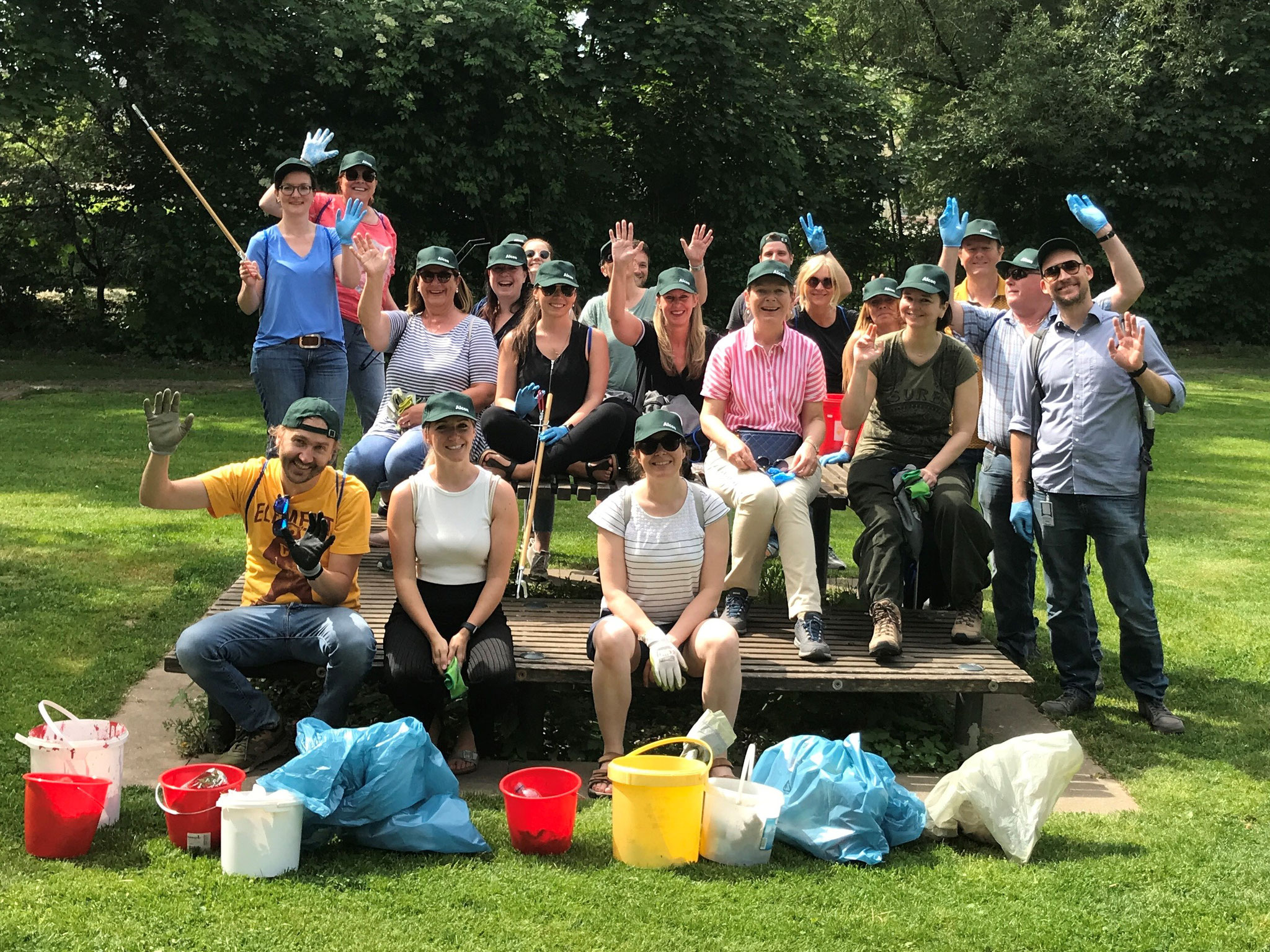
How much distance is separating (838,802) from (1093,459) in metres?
2.16

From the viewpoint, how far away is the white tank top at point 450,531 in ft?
16.6

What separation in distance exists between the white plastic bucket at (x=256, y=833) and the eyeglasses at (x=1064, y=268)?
3756mm

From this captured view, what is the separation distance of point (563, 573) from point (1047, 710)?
2.99 meters

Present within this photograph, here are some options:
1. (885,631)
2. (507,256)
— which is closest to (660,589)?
(885,631)

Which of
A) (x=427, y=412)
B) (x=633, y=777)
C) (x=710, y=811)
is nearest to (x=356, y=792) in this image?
(x=633, y=777)

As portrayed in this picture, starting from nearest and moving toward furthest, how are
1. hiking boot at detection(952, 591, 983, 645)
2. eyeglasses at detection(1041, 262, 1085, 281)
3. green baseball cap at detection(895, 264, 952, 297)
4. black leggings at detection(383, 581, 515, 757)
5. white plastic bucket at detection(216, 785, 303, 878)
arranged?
white plastic bucket at detection(216, 785, 303, 878)
black leggings at detection(383, 581, 515, 757)
eyeglasses at detection(1041, 262, 1085, 281)
hiking boot at detection(952, 591, 983, 645)
green baseball cap at detection(895, 264, 952, 297)

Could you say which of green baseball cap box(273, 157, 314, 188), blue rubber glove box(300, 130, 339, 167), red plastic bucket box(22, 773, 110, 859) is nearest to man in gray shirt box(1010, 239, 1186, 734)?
green baseball cap box(273, 157, 314, 188)

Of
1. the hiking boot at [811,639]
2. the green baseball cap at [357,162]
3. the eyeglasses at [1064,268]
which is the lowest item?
the hiking boot at [811,639]

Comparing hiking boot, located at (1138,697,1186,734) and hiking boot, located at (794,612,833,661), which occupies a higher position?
hiking boot, located at (794,612,833,661)

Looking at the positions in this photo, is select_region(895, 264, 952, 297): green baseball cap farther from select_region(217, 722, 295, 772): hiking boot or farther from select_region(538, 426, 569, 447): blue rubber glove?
select_region(217, 722, 295, 772): hiking boot

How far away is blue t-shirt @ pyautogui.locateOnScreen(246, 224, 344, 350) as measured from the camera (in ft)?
20.5

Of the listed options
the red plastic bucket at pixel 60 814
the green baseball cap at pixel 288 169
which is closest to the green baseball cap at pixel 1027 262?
the green baseball cap at pixel 288 169

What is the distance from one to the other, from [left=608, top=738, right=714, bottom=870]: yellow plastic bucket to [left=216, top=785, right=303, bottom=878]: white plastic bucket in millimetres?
1015

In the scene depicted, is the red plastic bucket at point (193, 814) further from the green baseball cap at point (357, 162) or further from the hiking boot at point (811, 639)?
the green baseball cap at point (357, 162)
